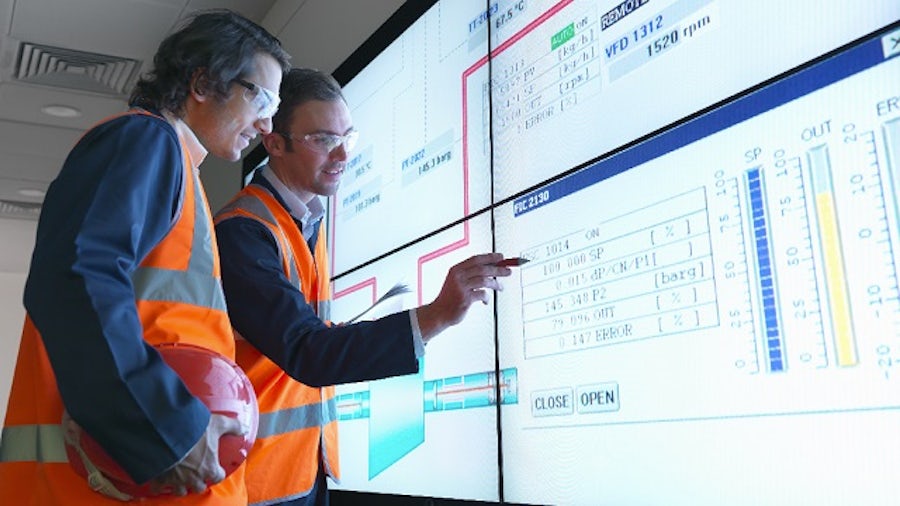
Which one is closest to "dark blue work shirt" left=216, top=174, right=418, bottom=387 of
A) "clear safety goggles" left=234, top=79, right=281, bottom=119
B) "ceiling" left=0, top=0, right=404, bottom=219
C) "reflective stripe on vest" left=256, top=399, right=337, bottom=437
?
"reflective stripe on vest" left=256, top=399, right=337, bottom=437

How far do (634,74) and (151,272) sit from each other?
32.0 inches

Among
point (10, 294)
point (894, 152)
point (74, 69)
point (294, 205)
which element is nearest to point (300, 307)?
point (294, 205)

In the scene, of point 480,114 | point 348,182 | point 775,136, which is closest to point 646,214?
point 775,136

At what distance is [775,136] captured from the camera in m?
1.05

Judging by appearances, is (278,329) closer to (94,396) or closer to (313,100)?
(94,396)

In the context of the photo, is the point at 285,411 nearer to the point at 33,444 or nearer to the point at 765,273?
the point at 33,444

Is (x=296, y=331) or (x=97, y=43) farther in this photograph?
(x=97, y=43)

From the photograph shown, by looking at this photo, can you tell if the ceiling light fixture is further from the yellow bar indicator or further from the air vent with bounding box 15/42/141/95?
the yellow bar indicator

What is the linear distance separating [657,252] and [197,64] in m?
0.74

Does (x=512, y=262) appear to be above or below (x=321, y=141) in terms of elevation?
below

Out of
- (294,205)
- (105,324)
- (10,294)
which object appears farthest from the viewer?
(10,294)

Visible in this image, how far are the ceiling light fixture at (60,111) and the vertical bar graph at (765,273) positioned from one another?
4.16 meters

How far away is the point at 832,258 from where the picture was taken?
0.95m

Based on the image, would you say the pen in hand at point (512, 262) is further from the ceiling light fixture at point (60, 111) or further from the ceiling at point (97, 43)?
the ceiling light fixture at point (60, 111)
